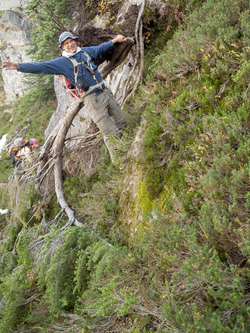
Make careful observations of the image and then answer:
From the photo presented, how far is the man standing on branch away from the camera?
4.07 m

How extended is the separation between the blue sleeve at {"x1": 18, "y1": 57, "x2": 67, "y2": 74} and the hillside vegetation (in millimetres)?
1841

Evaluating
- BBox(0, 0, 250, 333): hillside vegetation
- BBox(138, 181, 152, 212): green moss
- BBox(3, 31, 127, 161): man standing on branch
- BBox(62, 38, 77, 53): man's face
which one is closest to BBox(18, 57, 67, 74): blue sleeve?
BBox(3, 31, 127, 161): man standing on branch

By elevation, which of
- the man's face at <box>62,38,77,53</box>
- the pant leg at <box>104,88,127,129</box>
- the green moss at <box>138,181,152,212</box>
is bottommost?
the green moss at <box>138,181,152,212</box>

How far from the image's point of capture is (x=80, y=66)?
432cm

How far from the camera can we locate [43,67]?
3.92 m

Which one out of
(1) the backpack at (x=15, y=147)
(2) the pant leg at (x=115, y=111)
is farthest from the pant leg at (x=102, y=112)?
(1) the backpack at (x=15, y=147)

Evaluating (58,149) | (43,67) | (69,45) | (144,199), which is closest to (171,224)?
(144,199)

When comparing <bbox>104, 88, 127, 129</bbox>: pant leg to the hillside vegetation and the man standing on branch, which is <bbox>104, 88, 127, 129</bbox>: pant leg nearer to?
the man standing on branch

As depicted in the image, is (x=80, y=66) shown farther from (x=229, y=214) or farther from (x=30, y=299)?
(x=30, y=299)

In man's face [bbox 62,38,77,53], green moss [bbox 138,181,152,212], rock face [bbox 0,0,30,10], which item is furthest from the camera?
rock face [bbox 0,0,30,10]

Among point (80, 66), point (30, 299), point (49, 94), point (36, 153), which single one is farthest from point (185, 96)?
point (49, 94)

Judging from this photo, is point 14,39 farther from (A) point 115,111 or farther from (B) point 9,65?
(B) point 9,65

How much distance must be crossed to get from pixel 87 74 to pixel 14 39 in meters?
28.4

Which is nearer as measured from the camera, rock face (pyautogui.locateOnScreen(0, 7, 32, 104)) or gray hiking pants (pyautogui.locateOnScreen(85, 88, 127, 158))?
gray hiking pants (pyautogui.locateOnScreen(85, 88, 127, 158))
